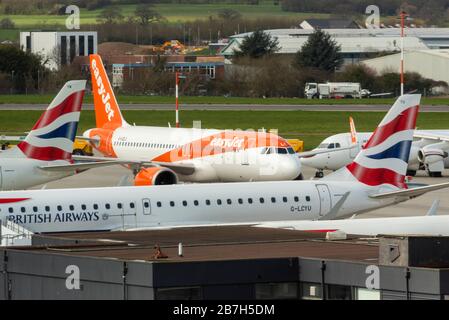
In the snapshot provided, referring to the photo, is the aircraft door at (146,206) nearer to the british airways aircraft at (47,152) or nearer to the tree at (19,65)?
the british airways aircraft at (47,152)

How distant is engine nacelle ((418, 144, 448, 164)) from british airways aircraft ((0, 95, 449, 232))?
26578 mm

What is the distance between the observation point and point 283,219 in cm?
4853

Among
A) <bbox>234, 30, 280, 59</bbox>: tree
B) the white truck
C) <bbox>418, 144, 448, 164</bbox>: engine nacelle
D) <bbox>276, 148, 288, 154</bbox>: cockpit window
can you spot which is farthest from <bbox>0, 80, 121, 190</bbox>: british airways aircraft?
<bbox>234, 30, 280, 59</bbox>: tree

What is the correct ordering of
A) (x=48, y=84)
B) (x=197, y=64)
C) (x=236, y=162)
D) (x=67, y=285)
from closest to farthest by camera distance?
1. (x=67, y=285)
2. (x=236, y=162)
3. (x=48, y=84)
4. (x=197, y=64)

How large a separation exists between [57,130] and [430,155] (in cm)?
2990

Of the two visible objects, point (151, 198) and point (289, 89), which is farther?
point (289, 89)

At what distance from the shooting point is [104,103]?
80.9 m

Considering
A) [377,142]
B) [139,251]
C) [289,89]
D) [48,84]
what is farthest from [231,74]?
[139,251]

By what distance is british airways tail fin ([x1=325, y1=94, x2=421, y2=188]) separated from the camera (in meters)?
50.2

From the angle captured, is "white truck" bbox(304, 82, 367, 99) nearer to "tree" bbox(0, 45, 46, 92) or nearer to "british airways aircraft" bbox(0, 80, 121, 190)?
"tree" bbox(0, 45, 46, 92)

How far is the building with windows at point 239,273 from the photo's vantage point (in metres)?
27.0

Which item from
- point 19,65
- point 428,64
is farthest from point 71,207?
point 428,64

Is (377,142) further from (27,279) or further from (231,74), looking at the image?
(231,74)

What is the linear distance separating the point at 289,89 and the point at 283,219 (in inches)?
5136
